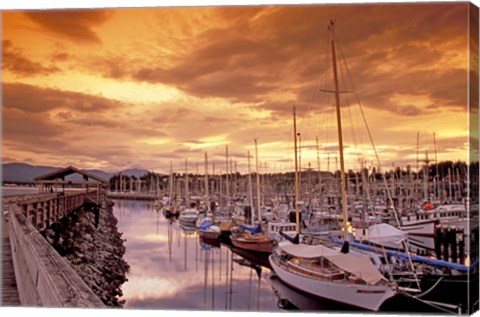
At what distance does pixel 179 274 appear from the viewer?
7570mm

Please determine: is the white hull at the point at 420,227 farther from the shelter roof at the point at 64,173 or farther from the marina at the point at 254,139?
the shelter roof at the point at 64,173

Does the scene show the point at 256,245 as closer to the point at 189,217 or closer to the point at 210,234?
the point at 210,234

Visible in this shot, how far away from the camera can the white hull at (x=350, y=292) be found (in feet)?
22.2

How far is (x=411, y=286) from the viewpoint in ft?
22.6

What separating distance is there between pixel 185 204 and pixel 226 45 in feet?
13.6

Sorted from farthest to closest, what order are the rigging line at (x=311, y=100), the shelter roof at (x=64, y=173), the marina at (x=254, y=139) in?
the shelter roof at (x=64, y=173) < the rigging line at (x=311, y=100) < the marina at (x=254, y=139)

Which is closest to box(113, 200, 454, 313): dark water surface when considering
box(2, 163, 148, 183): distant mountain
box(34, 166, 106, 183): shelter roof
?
box(2, 163, 148, 183): distant mountain

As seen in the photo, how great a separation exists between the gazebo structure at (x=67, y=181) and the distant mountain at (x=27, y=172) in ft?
0.19

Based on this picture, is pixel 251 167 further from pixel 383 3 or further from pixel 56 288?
pixel 56 288

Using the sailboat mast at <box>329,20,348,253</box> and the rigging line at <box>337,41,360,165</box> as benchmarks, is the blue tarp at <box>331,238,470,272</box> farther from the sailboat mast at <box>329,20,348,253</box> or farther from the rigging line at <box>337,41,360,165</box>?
the rigging line at <box>337,41,360,165</box>

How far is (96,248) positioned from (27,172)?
142 cm

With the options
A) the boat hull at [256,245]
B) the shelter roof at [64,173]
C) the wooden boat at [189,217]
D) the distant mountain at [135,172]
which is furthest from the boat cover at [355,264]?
the shelter roof at [64,173]

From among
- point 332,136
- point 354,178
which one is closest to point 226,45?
point 332,136

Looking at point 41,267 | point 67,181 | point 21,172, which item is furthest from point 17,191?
point 41,267
